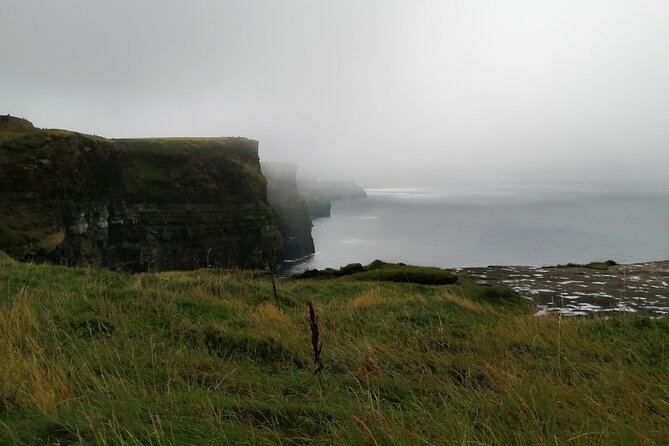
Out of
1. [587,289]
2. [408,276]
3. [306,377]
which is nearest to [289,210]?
[408,276]

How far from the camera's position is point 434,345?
6277mm

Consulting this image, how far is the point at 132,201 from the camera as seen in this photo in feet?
237

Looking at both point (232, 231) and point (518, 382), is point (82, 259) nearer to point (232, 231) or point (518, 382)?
point (232, 231)

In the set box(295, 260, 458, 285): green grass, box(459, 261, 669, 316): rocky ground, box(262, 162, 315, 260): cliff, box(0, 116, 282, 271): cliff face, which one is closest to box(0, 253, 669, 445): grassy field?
box(459, 261, 669, 316): rocky ground

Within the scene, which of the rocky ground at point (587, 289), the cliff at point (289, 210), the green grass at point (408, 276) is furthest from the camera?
the cliff at point (289, 210)

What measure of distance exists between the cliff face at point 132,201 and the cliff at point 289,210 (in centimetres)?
4353

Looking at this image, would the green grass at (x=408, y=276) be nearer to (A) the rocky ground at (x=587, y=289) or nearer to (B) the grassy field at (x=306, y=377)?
(A) the rocky ground at (x=587, y=289)

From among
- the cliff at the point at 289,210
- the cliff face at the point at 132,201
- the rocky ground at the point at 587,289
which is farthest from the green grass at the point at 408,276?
the cliff at the point at 289,210

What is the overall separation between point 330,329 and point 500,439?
15.2 feet

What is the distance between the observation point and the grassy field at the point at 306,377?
3014mm

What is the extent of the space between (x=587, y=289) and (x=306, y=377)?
74.5ft

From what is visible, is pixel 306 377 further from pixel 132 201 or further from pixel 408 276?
pixel 132 201

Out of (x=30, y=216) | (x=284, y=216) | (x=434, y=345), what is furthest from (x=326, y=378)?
(x=284, y=216)

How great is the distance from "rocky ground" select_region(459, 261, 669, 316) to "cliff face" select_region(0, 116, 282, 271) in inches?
1144
